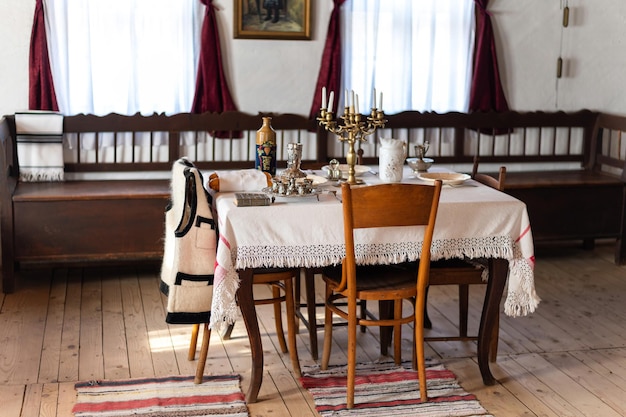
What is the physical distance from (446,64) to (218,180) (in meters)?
2.63

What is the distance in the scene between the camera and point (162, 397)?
3.61m

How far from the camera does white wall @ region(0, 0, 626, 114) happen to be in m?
5.69

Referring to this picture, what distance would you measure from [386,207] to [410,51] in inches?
106

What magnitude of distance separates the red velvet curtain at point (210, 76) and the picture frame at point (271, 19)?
155 millimetres

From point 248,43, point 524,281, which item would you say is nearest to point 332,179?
point 524,281

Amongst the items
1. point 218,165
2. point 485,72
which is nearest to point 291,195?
point 218,165

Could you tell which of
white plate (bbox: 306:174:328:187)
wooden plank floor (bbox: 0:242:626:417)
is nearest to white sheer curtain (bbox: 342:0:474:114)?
wooden plank floor (bbox: 0:242:626:417)

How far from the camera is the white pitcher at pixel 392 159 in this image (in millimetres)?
3877

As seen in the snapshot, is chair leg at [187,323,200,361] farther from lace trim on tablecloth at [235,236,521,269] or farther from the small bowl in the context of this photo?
the small bowl

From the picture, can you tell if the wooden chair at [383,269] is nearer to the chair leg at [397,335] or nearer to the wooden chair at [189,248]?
the chair leg at [397,335]

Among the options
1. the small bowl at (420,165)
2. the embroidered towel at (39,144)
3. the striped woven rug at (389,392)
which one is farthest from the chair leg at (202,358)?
the embroidered towel at (39,144)

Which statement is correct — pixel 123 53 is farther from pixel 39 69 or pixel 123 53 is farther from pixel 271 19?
pixel 271 19

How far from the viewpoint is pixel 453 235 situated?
11.8ft

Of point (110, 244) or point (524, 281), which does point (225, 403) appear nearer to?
point (524, 281)
